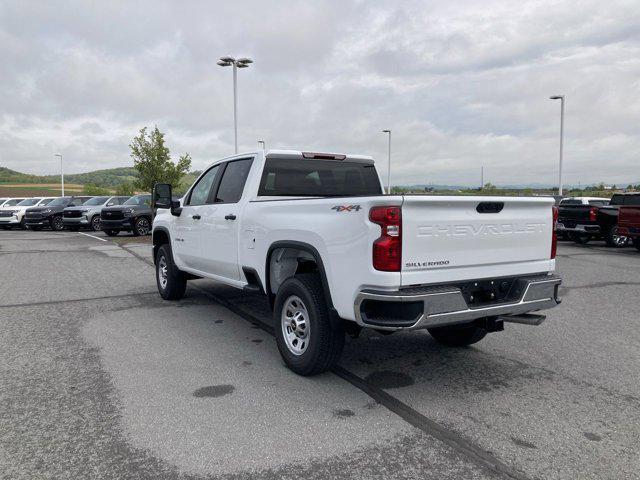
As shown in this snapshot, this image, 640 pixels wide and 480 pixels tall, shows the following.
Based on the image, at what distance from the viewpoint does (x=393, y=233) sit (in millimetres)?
3604

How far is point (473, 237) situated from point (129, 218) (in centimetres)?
1885

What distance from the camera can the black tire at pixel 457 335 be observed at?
511 cm

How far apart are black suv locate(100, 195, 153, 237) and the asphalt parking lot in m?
14.4

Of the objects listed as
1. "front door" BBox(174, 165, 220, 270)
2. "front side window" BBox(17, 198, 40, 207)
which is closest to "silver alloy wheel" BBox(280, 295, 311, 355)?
"front door" BBox(174, 165, 220, 270)

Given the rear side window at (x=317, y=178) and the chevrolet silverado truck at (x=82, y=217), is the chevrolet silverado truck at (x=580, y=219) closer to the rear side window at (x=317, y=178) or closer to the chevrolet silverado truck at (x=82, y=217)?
the rear side window at (x=317, y=178)

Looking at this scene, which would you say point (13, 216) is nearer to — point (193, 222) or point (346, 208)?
point (193, 222)

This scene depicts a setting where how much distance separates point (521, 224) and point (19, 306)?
22.0 ft

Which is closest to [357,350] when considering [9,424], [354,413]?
[354,413]

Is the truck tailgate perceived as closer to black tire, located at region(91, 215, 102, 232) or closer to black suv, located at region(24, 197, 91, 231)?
black tire, located at region(91, 215, 102, 232)

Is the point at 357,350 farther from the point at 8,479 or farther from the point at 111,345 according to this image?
the point at 8,479

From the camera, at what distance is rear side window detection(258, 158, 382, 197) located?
18.7 ft

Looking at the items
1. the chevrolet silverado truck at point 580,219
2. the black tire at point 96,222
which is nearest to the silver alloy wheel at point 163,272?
the chevrolet silverado truck at point 580,219

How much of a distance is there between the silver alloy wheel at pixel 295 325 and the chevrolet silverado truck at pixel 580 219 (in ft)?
45.4

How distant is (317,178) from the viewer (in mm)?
5969
